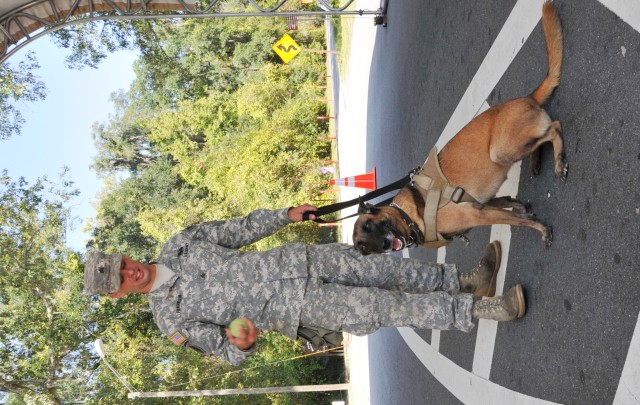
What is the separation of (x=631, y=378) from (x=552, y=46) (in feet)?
7.46

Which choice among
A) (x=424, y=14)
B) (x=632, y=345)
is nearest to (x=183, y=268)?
(x=632, y=345)

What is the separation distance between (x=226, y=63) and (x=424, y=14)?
2603 centimetres

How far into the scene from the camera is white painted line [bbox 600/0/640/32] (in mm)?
2943

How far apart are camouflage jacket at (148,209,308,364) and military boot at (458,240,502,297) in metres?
1.61

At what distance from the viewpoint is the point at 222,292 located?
455cm

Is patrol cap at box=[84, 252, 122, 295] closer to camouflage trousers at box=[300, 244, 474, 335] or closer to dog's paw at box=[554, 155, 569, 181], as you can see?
camouflage trousers at box=[300, 244, 474, 335]

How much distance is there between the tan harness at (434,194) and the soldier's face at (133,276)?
2427 millimetres

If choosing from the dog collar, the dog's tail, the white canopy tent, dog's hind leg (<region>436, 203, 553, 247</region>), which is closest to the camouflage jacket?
the dog collar

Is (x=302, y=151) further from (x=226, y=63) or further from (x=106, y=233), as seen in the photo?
(x=106, y=233)

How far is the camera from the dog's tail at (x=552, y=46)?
366 centimetres

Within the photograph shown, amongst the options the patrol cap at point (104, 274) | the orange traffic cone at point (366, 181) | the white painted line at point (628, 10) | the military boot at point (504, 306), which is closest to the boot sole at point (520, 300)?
the military boot at point (504, 306)

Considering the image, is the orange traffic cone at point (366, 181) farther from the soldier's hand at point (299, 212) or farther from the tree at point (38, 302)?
the tree at point (38, 302)

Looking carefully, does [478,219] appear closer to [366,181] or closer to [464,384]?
[464,384]

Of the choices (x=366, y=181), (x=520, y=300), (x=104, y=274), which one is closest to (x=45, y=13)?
(x=104, y=274)
